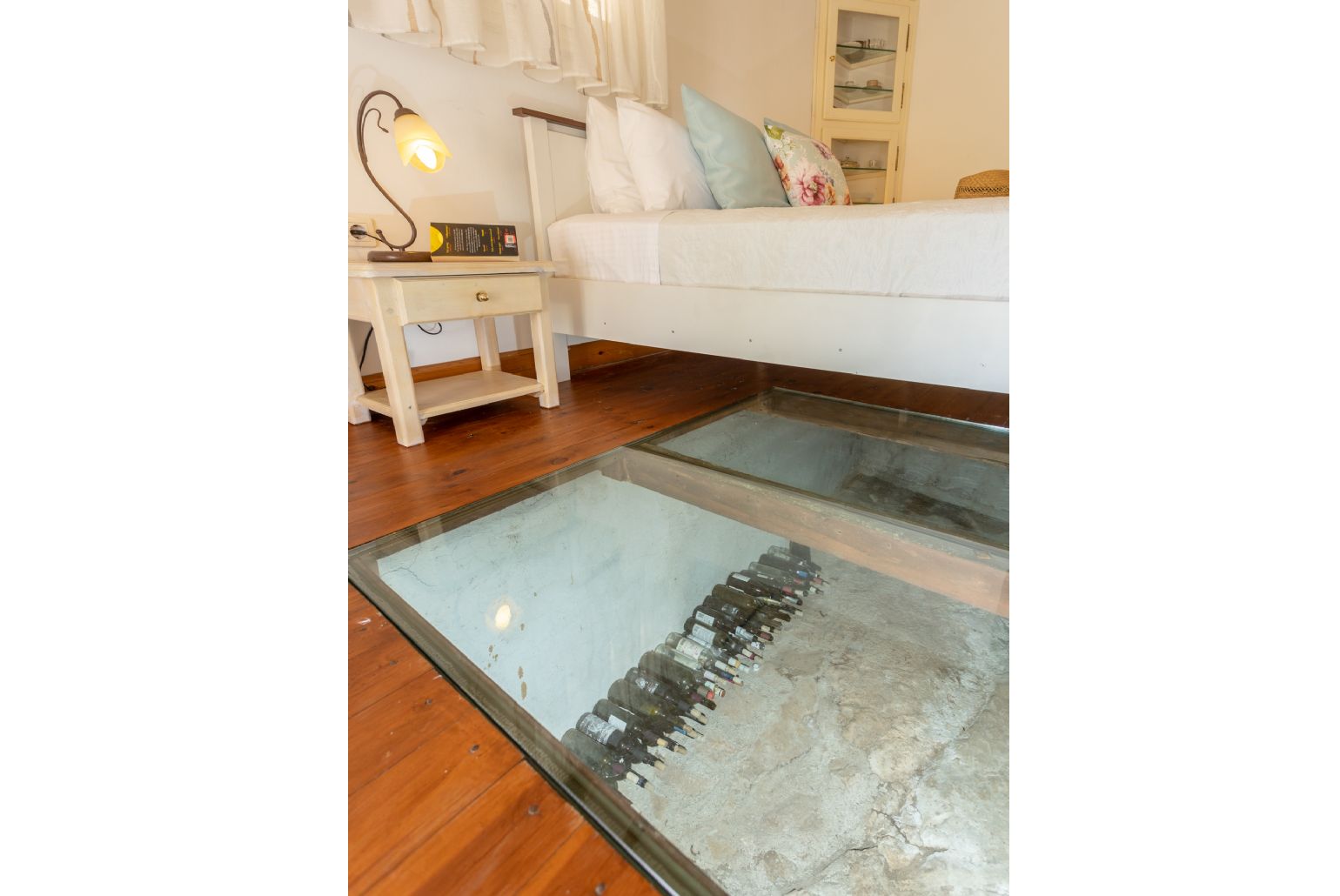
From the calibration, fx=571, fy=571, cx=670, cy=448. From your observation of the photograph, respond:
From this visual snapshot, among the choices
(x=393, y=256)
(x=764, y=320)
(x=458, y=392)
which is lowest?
(x=458, y=392)

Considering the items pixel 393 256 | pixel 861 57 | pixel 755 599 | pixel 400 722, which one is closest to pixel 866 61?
pixel 861 57

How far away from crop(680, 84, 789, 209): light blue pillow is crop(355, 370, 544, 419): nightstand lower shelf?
34.5 inches

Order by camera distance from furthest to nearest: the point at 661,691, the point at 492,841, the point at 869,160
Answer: the point at 869,160
the point at 661,691
the point at 492,841

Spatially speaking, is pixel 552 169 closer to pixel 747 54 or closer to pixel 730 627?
pixel 747 54

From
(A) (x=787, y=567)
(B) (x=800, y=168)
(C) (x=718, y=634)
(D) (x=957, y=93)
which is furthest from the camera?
(D) (x=957, y=93)

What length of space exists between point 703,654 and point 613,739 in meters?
0.17

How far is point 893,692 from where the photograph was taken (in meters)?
0.64

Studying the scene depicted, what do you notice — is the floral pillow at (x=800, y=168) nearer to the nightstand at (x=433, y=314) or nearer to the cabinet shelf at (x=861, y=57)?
the nightstand at (x=433, y=314)

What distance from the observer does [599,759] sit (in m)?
0.58

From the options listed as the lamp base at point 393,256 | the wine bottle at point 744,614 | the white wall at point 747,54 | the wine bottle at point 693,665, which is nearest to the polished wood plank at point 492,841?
the wine bottle at point 693,665

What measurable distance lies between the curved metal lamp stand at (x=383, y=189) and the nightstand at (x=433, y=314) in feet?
0.24

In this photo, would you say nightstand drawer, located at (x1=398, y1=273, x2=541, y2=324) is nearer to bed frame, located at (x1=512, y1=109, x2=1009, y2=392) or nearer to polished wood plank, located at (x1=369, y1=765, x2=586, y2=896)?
bed frame, located at (x1=512, y1=109, x2=1009, y2=392)
